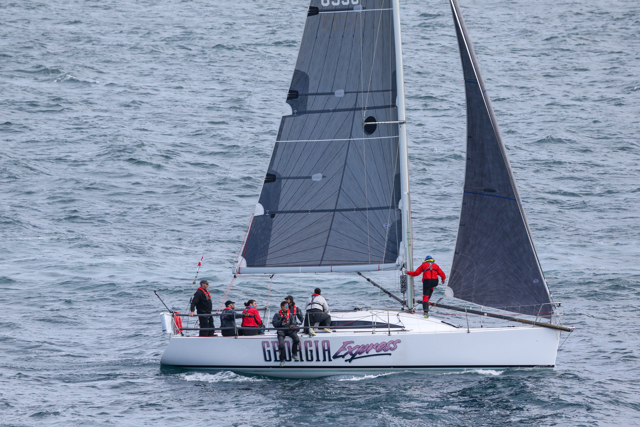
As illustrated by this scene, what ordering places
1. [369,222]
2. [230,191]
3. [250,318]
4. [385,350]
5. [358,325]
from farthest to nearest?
1. [230,191]
2. [369,222]
3. [358,325]
4. [250,318]
5. [385,350]

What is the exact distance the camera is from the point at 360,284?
113 feet

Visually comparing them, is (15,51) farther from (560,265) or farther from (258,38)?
(560,265)

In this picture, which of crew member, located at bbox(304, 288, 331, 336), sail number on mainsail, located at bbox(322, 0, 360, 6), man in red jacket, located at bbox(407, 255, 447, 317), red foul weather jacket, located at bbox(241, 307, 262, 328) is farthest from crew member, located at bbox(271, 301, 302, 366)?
sail number on mainsail, located at bbox(322, 0, 360, 6)

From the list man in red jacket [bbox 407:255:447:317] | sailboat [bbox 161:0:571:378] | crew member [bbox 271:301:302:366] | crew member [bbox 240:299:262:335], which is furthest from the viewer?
man in red jacket [bbox 407:255:447:317]

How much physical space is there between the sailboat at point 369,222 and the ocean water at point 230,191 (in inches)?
31.1

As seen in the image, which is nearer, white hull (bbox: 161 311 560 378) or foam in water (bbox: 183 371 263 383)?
white hull (bbox: 161 311 560 378)

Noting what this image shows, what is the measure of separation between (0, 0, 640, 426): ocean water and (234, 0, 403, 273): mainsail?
3.60 metres

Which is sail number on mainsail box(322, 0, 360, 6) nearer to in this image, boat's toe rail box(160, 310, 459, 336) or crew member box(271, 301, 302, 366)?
crew member box(271, 301, 302, 366)

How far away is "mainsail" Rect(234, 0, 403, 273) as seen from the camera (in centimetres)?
2364

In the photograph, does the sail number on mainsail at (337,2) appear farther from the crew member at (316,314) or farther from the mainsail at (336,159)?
the crew member at (316,314)

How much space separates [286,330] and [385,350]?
2.69m

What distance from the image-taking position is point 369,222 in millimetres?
24000

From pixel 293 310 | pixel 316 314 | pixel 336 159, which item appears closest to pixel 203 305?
pixel 293 310

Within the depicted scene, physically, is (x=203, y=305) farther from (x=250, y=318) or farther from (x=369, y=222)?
(x=369, y=222)
